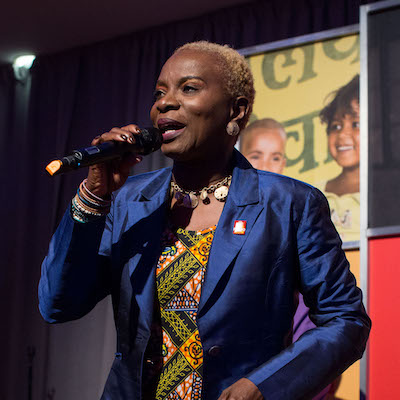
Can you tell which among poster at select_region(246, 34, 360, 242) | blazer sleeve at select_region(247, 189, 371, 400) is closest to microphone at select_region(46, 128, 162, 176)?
blazer sleeve at select_region(247, 189, 371, 400)

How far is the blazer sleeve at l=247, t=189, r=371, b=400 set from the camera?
1.39m

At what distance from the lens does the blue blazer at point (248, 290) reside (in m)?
1.44

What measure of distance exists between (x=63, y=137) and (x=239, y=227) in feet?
13.6

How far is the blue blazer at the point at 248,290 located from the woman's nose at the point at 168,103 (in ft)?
0.83

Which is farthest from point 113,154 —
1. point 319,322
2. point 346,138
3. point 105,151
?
point 346,138

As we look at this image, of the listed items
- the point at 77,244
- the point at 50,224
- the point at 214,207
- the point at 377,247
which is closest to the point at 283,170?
the point at 377,247

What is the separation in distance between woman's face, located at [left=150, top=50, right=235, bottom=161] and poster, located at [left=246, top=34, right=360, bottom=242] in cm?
171

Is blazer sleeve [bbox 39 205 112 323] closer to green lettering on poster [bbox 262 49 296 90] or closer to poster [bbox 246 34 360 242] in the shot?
poster [bbox 246 34 360 242]

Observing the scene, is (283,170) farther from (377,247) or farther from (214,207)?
(214,207)

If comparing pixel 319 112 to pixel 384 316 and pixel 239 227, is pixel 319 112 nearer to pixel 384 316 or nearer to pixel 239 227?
pixel 384 316

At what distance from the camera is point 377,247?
285 centimetres

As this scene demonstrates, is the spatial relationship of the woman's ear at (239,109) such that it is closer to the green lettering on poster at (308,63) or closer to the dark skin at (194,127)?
the dark skin at (194,127)

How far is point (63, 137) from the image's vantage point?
18.0 ft

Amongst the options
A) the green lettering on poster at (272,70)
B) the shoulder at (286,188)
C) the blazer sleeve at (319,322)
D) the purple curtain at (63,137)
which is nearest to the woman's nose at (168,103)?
the shoulder at (286,188)
